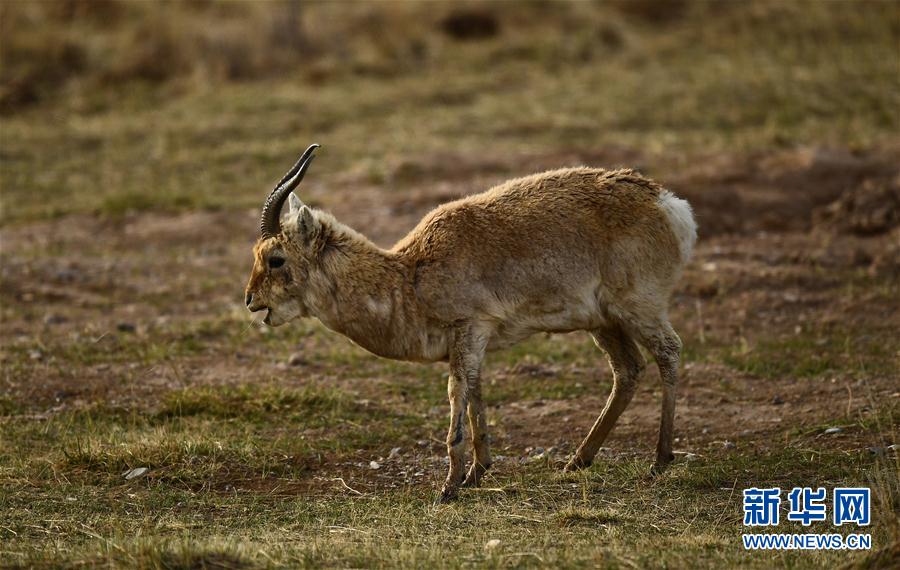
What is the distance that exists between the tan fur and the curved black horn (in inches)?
3.1

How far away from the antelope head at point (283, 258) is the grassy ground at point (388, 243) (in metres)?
1.12

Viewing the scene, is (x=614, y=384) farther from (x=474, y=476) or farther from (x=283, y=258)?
(x=283, y=258)

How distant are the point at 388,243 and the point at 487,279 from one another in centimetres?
548

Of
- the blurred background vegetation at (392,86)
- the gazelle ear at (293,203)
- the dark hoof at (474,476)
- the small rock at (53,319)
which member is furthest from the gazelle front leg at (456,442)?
the blurred background vegetation at (392,86)

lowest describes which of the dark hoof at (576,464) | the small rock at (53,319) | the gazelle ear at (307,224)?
A: the small rock at (53,319)

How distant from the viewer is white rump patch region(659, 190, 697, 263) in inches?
308

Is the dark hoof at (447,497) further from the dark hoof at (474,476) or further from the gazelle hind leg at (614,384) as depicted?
the gazelle hind leg at (614,384)

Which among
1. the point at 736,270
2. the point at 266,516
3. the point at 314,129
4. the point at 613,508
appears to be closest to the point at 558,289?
the point at 613,508

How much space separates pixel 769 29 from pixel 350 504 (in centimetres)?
1610

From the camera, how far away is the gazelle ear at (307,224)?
7527 mm

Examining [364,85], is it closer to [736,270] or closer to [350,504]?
[736,270]

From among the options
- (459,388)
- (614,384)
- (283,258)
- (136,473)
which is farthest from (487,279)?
(136,473)

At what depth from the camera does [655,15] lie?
75.3ft

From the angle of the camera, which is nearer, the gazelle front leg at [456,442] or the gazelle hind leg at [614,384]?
the gazelle front leg at [456,442]
